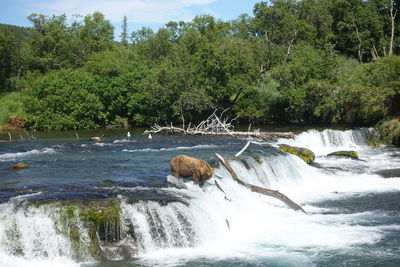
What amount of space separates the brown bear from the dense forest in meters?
22.1

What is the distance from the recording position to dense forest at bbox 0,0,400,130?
137 feet

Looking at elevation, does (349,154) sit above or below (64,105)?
below

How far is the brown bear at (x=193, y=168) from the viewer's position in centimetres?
1823

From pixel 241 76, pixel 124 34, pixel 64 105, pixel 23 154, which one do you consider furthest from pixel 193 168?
pixel 124 34

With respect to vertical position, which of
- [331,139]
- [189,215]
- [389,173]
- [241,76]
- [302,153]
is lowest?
[189,215]

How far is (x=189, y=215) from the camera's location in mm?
15414

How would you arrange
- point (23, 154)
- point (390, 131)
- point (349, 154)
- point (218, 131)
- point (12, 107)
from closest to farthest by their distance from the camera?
1. point (23, 154)
2. point (349, 154)
3. point (390, 131)
4. point (218, 131)
5. point (12, 107)

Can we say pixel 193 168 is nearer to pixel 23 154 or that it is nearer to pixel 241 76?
pixel 23 154

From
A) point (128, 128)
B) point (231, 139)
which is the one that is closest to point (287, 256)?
point (231, 139)

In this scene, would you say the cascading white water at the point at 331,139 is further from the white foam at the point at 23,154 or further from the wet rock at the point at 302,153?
the white foam at the point at 23,154

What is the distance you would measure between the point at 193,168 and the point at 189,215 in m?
3.20

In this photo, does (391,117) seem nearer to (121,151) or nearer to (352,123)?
(352,123)

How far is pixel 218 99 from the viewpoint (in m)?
43.8

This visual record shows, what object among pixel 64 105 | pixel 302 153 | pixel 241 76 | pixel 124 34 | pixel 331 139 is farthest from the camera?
pixel 124 34
